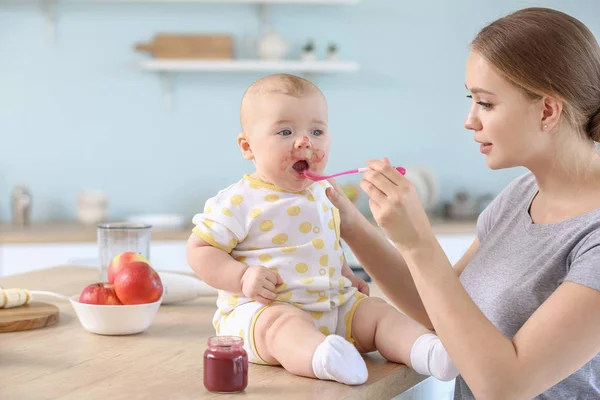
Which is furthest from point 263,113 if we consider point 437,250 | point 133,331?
point 133,331

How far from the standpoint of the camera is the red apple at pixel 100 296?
165 cm

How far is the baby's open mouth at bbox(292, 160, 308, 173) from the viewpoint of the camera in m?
1.54

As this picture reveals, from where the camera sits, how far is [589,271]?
4.35 feet

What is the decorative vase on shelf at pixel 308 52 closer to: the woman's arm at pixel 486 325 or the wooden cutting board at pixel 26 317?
the wooden cutting board at pixel 26 317

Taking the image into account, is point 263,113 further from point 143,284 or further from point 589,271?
point 589,271

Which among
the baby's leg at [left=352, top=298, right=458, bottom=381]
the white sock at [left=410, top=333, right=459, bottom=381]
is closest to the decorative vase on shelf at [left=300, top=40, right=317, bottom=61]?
the baby's leg at [left=352, top=298, right=458, bottom=381]

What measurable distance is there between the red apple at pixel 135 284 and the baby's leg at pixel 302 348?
317 mm

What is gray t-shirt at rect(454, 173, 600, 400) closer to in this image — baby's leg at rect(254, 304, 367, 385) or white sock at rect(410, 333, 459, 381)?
white sock at rect(410, 333, 459, 381)

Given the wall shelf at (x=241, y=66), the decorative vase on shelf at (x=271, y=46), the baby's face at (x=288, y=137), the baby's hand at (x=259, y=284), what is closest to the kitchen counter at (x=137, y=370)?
the baby's hand at (x=259, y=284)

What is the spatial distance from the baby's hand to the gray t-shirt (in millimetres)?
410

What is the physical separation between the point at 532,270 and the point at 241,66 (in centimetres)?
317

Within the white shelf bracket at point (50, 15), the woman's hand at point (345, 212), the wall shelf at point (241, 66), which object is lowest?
the woman's hand at point (345, 212)

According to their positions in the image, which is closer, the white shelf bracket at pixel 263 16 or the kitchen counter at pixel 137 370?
the kitchen counter at pixel 137 370

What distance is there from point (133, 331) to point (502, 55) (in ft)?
2.87
